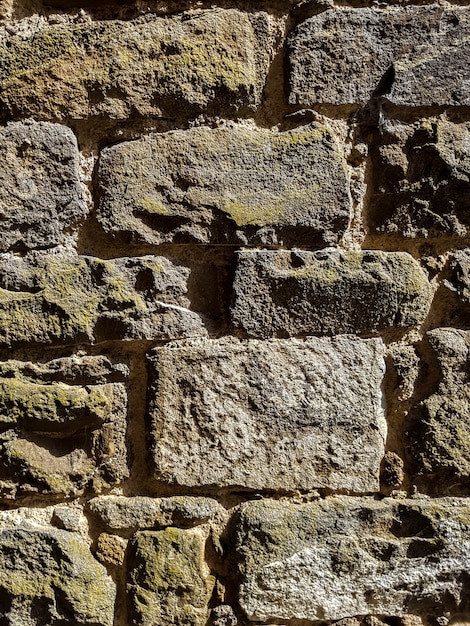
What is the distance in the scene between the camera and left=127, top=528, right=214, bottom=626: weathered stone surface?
3.52 feet

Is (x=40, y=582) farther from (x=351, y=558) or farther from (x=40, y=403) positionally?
(x=351, y=558)

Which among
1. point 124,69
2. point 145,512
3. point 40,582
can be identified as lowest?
point 40,582

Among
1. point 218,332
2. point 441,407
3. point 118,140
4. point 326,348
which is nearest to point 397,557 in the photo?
point 441,407

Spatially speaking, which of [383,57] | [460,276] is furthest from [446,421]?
[383,57]

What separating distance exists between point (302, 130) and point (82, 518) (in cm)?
71

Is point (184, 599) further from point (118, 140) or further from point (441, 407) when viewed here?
point (118, 140)

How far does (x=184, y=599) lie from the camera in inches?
42.5

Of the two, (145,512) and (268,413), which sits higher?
(268,413)

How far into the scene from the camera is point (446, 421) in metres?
1.13

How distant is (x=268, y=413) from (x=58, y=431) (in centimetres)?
33

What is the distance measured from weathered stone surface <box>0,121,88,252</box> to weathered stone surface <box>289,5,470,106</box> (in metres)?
0.38

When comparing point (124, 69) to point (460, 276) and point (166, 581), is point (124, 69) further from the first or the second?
point (166, 581)

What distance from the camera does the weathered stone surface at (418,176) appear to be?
1.14 meters

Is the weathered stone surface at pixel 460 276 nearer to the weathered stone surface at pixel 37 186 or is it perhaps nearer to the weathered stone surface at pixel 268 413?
the weathered stone surface at pixel 268 413
